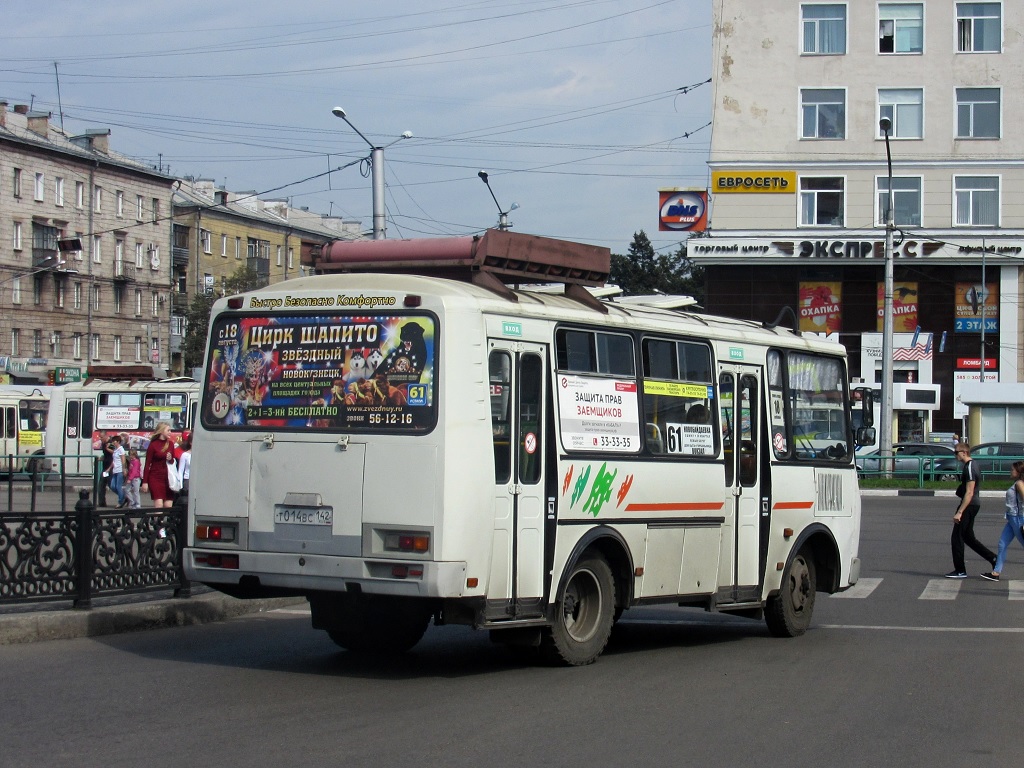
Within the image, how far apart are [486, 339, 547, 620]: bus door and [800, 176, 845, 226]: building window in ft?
146

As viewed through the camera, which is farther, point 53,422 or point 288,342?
point 53,422

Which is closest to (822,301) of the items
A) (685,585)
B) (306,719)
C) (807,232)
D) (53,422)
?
(807,232)

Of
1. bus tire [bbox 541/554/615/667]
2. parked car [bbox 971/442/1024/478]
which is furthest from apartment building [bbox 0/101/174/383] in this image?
bus tire [bbox 541/554/615/667]

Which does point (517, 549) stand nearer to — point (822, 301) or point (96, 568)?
Answer: point (96, 568)

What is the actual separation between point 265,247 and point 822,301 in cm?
4796

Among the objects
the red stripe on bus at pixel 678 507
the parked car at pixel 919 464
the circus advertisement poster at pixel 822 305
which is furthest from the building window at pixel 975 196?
the red stripe on bus at pixel 678 507

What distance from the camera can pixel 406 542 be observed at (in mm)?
8688

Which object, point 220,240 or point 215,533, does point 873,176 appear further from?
point 220,240

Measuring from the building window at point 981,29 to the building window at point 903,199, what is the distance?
546 centimetres

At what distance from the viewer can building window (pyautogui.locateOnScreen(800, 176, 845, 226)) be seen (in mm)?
51906

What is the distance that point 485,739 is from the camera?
289 inches

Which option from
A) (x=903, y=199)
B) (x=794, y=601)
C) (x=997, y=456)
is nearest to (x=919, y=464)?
(x=997, y=456)

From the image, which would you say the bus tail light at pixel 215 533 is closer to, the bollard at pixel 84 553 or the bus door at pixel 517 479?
the bus door at pixel 517 479

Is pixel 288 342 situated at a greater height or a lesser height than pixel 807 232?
lesser
